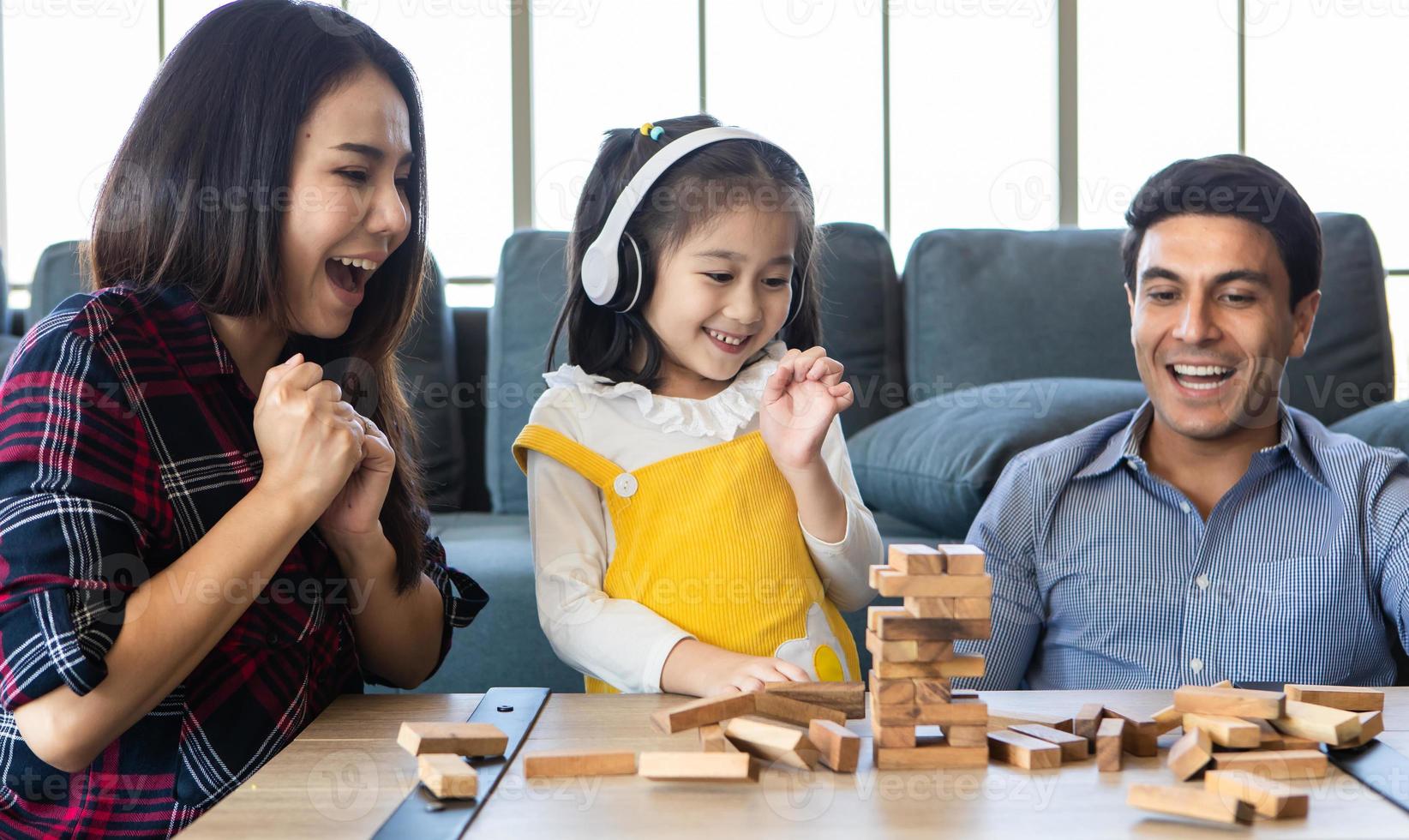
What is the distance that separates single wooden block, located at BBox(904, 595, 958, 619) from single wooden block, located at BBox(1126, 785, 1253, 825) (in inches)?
6.8

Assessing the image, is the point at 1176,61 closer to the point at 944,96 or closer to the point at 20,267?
the point at 944,96

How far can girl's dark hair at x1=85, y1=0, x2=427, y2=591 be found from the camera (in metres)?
1.11

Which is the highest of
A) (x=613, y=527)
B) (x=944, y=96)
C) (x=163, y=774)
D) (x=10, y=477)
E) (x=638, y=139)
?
(x=944, y=96)

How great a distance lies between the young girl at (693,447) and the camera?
1.30 meters

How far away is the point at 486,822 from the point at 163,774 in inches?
16.3

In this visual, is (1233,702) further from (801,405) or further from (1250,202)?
(1250,202)

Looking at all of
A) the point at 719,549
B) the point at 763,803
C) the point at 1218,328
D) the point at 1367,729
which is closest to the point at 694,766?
the point at 763,803

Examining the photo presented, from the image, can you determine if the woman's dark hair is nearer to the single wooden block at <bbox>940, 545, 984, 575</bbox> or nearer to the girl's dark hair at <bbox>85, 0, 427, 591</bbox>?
the single wooden block at <bbox>940, 545, 984, 575</bbox>

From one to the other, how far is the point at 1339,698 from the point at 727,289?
763 millimetres

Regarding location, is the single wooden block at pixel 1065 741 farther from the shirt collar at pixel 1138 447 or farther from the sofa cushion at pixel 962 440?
the sofa cushion at pixel 962 440

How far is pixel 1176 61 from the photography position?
181 inches

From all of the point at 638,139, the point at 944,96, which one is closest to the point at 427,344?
the point at 638,139

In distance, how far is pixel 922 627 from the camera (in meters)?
0.83

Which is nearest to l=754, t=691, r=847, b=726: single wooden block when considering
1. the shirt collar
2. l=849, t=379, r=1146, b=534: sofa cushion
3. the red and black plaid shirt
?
the red and black plaid shirt
